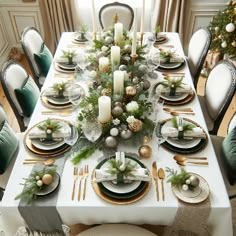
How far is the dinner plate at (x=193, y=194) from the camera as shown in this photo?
1290 millimetres

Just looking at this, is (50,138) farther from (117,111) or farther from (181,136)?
(181,136)

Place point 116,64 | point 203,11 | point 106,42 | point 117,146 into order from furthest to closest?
1. point 203,11
2. point 106,42
3. point 116,64
4. point 117,146

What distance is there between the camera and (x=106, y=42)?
2174 mm

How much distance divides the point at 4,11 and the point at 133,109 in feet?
8.79

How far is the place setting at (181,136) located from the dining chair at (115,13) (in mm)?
1512

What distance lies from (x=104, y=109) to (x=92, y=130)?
133 mm

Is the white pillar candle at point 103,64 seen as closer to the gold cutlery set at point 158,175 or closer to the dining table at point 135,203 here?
the dining table at point 135,203

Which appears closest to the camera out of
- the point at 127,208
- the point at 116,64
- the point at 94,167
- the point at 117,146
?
the point at 127,208

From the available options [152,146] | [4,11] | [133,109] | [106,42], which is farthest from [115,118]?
[4,11]

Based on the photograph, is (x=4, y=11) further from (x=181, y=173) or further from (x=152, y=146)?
(x=181, y=173)

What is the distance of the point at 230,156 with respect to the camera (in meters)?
1.60

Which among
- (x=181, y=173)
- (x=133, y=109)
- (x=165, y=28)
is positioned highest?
(x=133, y=109)

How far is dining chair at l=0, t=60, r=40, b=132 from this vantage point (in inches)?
74.7

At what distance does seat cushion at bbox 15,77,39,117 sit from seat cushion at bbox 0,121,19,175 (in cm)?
30
